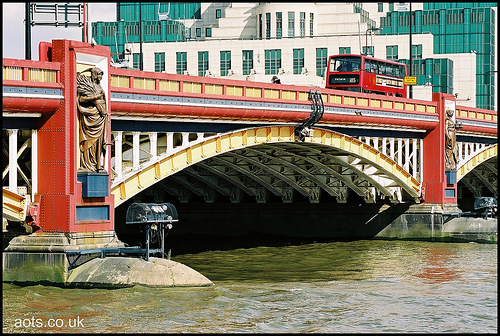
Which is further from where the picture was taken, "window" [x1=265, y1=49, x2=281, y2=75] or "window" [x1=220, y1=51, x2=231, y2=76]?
"window" [x1=220, y1=51, x2=231, y2=76]

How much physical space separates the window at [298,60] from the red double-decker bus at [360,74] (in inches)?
1302

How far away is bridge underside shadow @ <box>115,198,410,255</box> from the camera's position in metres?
51.6

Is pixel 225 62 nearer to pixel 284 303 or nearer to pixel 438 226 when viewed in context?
pixel 438 226

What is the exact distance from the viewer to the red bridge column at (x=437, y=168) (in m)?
50.1

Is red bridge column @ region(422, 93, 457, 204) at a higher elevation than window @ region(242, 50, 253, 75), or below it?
below

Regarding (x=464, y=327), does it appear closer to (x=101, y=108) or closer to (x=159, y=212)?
(x=159, y=212)

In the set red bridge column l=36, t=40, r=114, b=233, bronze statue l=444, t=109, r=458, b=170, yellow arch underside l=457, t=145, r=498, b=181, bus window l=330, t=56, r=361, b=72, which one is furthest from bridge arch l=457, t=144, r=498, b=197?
red bridge column l=36, t=40, r=114, b=233

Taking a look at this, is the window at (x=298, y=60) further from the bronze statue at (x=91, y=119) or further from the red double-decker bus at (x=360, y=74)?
the bronze statue at (x=91, y=119)

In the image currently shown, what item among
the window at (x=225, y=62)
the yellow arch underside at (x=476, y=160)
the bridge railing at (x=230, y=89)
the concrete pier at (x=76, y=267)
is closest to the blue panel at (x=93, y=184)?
the concrete pier at (x=76, y=267)

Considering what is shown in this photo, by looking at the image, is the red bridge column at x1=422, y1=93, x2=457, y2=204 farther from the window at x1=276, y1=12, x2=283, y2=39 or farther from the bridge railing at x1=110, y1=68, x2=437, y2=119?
the window at x1=276, y1=12, x2=283, y2=39

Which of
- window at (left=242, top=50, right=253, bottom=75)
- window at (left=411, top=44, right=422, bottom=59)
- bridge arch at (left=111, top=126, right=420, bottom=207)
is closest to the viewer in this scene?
bridge arch at (left=111, top=126, right=420, bottom=207)

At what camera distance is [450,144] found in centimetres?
5106

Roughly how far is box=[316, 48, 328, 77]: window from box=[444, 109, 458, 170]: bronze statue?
41446mm

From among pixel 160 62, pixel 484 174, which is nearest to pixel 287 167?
pixel 484 174
